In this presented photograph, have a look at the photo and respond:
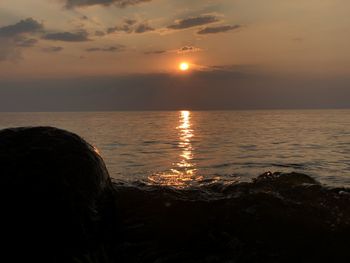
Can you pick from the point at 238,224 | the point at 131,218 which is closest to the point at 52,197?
the point at 131,218

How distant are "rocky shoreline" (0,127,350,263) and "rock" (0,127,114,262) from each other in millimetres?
11

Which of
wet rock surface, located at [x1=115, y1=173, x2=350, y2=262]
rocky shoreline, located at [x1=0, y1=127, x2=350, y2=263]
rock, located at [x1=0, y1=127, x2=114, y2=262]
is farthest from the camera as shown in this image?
wet rock surface, located at [x1=115, y1=173, x2=350, y2=262]

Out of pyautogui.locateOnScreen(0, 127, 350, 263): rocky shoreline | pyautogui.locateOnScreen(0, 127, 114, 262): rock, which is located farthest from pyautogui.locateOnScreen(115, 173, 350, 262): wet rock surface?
pyautogui.locateOnScreen(0, 127, 114, 262): rock

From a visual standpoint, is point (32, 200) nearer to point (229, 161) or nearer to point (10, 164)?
point (10, 164)

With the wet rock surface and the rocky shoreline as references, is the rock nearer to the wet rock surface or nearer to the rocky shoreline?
the rocky shoreline

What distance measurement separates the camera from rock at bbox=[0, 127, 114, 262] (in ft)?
13.7

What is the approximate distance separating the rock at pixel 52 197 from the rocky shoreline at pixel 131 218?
0.04 feet

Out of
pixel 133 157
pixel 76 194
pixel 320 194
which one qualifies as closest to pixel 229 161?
pixel 133 157

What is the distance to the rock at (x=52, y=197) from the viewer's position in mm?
4172

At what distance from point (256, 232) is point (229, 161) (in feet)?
50.1

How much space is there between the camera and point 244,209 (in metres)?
6.50

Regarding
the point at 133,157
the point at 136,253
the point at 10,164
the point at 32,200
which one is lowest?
the point at 133,157

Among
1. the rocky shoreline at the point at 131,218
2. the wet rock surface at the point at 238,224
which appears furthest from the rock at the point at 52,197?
the wet rock surface at the point at 238,224

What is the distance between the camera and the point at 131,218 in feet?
21.6
